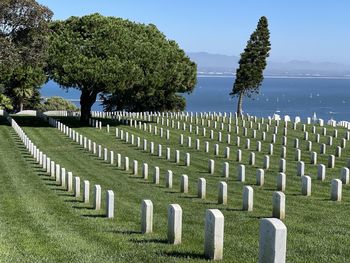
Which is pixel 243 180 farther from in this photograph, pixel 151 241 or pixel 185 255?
pixel 185 255

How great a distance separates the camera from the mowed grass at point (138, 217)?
9383mm

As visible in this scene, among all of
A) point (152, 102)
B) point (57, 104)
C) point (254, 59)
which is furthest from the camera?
point (57, 104)

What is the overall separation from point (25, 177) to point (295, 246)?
14.1 meters

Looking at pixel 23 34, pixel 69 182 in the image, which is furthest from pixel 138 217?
pixel 23 34

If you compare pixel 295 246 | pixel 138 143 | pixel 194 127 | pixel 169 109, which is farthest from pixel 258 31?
pixel 295 246

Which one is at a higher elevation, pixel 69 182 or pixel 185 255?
pixel 185 255

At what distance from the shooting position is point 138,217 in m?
13.5

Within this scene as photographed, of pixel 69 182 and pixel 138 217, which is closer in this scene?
pixel 138 217

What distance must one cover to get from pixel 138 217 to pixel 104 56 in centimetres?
3356

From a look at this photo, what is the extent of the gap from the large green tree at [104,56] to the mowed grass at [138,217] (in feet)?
56.0

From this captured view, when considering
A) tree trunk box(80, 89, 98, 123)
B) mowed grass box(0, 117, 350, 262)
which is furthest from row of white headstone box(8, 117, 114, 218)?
tree trunk box(80, 89, 98, 123)

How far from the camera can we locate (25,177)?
21.6 metres

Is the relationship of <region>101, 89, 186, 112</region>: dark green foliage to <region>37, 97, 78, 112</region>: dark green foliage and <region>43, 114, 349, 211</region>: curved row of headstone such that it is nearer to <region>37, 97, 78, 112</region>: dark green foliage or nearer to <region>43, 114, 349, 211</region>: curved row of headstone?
<region>37, 97, 78, 112</region>: dark green foliage

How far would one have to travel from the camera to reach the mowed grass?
9.38 metres
